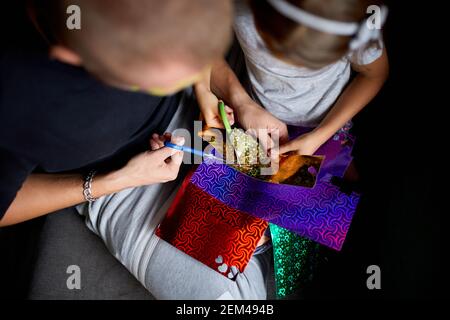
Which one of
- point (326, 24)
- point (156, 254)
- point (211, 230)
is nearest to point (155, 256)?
point (156, 254)

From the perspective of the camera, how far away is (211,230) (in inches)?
35.2

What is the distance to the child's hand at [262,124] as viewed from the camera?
94 cm

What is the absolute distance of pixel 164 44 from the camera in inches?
19.7

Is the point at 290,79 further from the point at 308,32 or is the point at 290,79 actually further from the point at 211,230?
the point at 211,230

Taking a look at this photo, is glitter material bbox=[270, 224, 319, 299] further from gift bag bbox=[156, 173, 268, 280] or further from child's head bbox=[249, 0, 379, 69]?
child's head bbox=[249, 0, 379, 69]

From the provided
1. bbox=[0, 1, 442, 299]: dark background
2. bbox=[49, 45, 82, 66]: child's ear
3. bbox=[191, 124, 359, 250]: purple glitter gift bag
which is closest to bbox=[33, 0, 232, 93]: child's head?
bbox=[49, 45, 82, 66]: child's ear

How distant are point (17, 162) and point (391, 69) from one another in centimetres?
86

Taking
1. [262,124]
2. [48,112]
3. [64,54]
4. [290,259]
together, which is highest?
[64,54]

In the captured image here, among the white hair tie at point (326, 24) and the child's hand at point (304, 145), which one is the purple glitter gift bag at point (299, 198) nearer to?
the child's hand at point (304, 145)

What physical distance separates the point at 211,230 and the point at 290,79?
0.39m

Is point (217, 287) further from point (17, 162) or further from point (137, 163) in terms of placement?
point (17, 162)

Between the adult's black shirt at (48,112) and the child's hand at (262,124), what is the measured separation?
24cm

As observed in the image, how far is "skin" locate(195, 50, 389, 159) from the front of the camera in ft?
2.87
